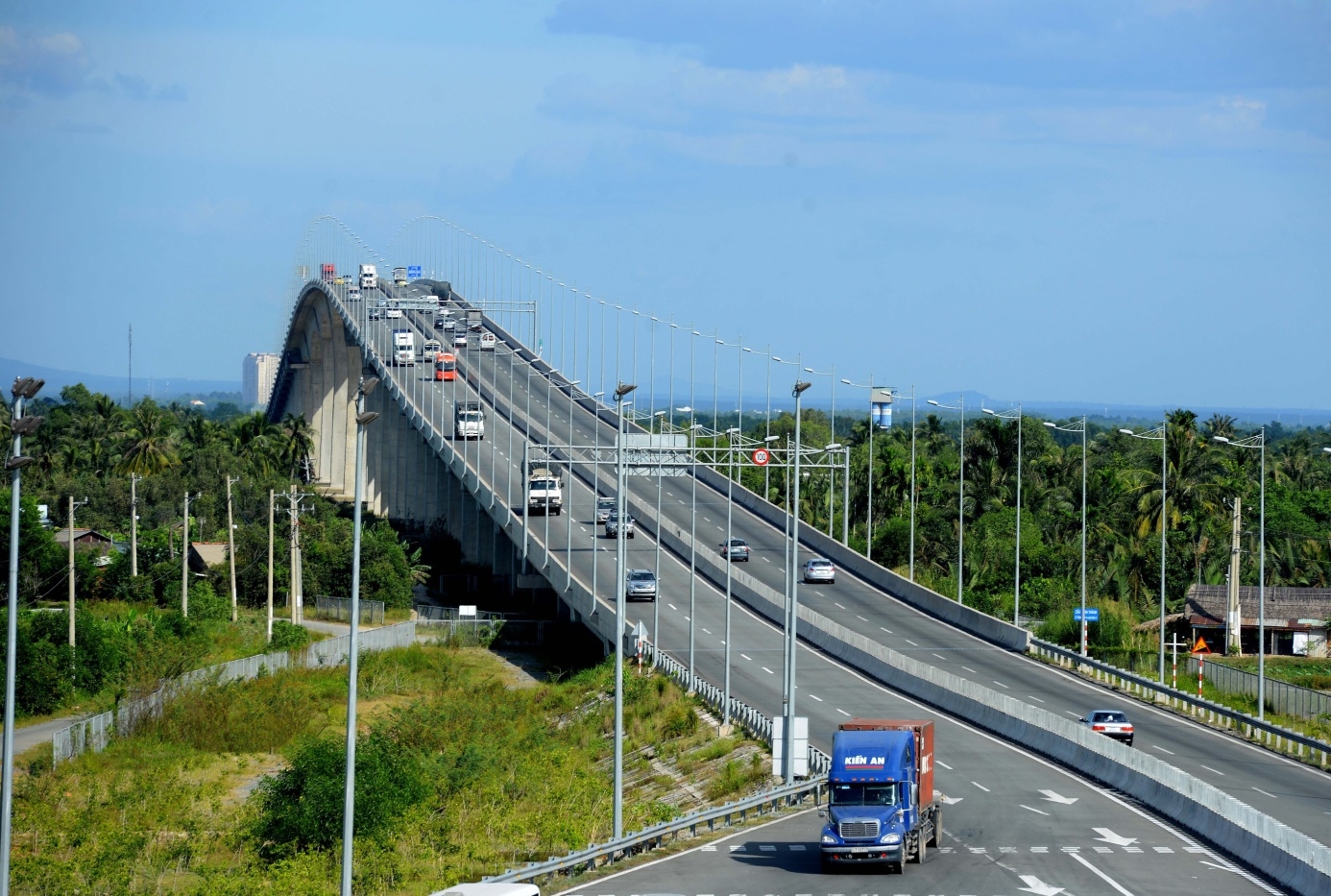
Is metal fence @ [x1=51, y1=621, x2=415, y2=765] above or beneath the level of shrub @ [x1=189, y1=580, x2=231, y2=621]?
beneath

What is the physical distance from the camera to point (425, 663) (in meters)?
76.8

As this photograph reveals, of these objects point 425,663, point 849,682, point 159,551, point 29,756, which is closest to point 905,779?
point 849,682

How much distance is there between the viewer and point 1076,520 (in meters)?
104

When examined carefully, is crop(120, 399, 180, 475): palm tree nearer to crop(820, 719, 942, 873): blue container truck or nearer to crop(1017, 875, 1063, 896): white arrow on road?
crop(820, 719, 942, 873): blue container truck

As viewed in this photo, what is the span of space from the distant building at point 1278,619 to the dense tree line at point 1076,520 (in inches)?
323

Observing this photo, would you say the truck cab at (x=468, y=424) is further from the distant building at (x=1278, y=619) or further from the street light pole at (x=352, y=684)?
the street light pole at (x=352, y=684)

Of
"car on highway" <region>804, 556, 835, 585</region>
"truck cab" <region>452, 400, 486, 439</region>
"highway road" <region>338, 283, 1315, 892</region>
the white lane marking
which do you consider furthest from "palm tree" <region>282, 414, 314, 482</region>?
the white lane marking

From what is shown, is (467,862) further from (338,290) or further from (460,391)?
(338,290)

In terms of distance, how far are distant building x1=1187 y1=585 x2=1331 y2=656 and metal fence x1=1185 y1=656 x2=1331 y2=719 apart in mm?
8271

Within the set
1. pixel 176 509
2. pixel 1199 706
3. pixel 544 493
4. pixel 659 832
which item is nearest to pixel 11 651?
pixel 659 832

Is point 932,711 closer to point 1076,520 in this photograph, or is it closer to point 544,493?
point 544,493

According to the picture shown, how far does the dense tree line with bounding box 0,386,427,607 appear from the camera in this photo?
90.4 meters

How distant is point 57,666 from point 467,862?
3778cm

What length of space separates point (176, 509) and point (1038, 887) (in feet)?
348
